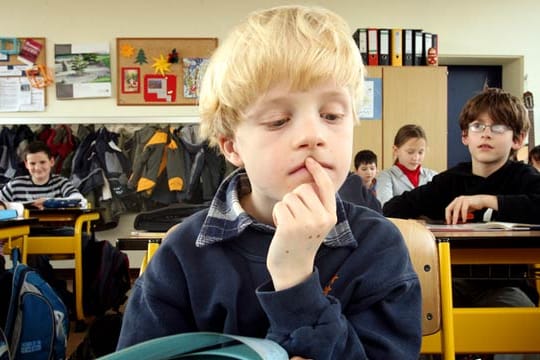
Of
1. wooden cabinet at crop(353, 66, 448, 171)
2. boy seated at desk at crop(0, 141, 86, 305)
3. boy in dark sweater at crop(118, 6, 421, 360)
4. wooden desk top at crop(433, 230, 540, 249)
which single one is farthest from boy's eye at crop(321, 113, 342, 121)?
wooden cabinet at crop(353, 66, 448, 171)

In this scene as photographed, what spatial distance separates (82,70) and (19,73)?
63 centimetres

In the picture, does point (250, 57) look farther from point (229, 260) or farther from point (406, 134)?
point (406, 134)

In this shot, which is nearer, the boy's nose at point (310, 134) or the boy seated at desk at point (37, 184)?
the boy's nose at point (310, 134)

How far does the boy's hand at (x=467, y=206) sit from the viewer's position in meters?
1.64

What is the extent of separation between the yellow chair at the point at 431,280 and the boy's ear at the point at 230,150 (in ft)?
1.53

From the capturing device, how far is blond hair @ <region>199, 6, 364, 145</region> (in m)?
0.66

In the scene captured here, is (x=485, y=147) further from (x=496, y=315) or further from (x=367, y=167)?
(x=367, y=167)

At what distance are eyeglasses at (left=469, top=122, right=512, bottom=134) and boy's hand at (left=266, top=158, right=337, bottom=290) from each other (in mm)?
1431

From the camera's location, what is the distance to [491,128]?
6.04ft

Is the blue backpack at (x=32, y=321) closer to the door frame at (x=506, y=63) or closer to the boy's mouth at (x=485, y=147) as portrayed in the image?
the boy's mouth at (x=485, y=147)

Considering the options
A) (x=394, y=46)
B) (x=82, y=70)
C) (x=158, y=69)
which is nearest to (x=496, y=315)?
(x=394, y=46)

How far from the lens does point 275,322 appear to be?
608 millimetres

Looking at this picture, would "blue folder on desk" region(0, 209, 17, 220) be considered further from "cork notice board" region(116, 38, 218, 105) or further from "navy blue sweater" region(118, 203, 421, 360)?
"cork notice board" region(116, 38, 218, 105)

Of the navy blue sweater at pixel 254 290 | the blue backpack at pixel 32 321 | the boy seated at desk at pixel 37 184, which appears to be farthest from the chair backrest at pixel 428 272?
the boy seated at desk at pixel 37 184
